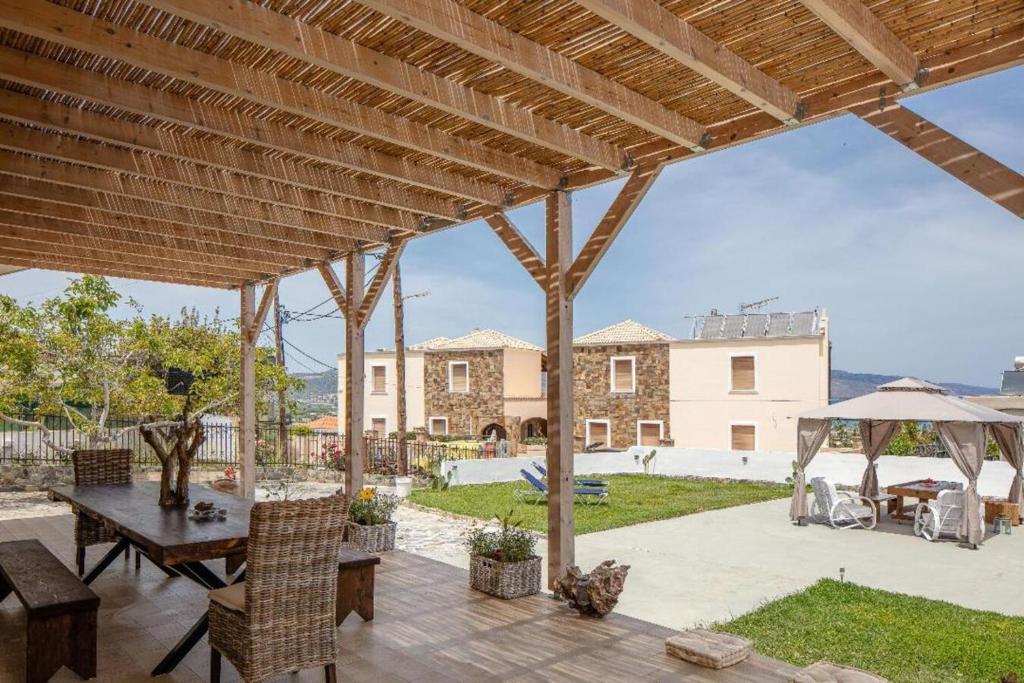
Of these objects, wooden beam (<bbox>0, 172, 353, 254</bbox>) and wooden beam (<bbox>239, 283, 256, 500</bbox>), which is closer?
wooden beam (<bbox>0, 172, 353, 254</bbox>)

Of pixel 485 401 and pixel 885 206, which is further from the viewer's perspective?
pixel 885 206

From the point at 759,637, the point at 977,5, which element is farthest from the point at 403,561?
the point at 977,5

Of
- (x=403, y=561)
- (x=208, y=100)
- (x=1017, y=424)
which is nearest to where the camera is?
(x=208, y=100)

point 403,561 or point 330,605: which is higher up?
point 330,605

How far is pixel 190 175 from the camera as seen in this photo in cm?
534

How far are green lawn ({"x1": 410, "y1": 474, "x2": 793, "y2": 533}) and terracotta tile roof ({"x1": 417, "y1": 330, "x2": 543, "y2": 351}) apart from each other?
986 centimetres

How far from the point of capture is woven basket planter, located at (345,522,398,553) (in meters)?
6.79

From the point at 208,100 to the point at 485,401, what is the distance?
21.5 m

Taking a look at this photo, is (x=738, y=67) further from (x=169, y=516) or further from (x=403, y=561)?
(x=403, y=561)

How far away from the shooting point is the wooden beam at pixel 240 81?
3004 mm

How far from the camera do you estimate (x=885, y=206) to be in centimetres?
8094

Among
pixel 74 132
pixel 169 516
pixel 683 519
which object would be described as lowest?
pixel 683 519

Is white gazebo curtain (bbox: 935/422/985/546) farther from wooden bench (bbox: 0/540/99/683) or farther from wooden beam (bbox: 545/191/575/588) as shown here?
wooden bench (bbox: 0/540/99/683)

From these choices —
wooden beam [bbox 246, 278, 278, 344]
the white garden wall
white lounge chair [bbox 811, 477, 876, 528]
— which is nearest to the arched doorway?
the white garden wall
